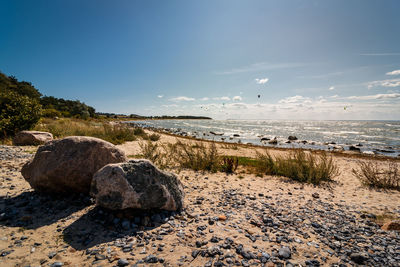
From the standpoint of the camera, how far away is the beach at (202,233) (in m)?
2.72

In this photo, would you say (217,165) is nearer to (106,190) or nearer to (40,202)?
(106,190)

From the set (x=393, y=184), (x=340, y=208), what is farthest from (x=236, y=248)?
(x=393, y=184)

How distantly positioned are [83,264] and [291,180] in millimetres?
7693

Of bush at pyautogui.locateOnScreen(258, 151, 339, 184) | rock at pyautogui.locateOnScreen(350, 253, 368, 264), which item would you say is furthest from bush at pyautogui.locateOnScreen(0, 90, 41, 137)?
rock at pyautogui.locateOnScreen(350, 253, 368, 264)

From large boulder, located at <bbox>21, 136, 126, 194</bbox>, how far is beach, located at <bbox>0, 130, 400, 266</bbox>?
0.35 metres

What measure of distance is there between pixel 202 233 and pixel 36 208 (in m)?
3.77

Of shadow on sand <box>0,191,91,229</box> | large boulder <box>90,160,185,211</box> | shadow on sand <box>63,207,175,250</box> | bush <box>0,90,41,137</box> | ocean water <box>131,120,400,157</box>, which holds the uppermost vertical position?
bush <box>0,90,41,137</box>

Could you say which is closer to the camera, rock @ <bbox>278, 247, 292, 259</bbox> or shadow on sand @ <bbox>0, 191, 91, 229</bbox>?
rock @ <bbox>278, 247, 292, 259</bbox>

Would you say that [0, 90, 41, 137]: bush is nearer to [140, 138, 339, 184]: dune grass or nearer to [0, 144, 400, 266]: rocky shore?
[0, 144, 400, 266]: rocky shore

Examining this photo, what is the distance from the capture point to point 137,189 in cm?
353

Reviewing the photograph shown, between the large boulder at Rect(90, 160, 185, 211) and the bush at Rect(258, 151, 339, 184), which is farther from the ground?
the large boulder at Rect(90, 160, 185, 211)

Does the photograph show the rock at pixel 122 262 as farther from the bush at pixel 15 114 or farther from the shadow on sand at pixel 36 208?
the bush at pixel 15 114

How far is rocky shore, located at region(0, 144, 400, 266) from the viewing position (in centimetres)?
271

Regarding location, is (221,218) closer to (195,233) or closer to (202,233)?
(202,233)
